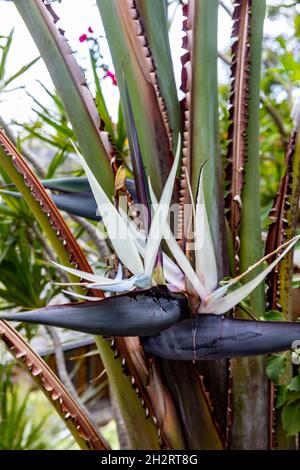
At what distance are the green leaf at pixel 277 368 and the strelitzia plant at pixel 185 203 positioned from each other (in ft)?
0.09

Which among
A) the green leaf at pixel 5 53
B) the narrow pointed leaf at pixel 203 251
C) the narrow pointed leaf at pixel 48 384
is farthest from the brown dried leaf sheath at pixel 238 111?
the green leaf at pixel 5 53

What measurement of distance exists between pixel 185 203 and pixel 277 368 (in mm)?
208

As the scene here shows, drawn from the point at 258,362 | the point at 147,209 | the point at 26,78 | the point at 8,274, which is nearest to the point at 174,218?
the point at 147,209

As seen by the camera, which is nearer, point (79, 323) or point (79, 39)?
point (79, 323)

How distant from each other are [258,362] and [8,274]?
0.64m

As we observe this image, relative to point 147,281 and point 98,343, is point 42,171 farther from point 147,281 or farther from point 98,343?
point 147,281

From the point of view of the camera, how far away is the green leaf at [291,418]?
508mm

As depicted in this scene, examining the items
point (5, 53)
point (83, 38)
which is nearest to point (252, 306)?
point (83, 38)

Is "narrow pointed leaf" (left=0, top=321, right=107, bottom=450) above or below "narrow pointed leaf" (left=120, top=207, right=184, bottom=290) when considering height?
below

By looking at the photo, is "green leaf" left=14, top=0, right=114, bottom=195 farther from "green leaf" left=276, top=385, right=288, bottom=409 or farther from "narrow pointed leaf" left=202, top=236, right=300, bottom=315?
"green leaf" left=276, top=385, right=288, bottom=409

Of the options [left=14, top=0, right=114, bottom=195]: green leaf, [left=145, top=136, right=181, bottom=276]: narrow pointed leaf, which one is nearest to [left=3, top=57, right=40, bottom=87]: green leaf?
[left=14, top=0, right=114, bottom=195]: green leaf

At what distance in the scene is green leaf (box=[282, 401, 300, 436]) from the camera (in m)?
0.51

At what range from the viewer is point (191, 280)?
0.39m

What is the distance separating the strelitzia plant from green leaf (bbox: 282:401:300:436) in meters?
0.03
